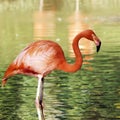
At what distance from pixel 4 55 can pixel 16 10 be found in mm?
18804

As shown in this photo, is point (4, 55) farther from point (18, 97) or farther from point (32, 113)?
point (32, 113)

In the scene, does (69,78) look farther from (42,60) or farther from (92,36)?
(92,36)

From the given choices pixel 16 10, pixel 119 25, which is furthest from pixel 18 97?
Answer: pixel 16 10

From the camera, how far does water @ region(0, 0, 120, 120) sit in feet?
28.9

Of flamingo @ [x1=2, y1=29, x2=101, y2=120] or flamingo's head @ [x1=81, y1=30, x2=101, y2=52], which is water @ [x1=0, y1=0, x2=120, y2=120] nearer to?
flamingo @ [x1=2, y1=29, x2=101, y2=120]

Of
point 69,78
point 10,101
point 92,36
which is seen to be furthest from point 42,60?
point 69,78

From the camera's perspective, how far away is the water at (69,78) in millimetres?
8820

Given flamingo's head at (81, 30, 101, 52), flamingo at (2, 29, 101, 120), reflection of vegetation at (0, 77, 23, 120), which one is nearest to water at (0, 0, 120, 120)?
reflection of vegetation at (0, 77, 23, 120)

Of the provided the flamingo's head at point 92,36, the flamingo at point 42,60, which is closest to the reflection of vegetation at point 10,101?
the flamingo at point 42,60

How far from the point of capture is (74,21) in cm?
2764

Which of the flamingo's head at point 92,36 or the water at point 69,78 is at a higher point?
the flamingo's head at point 92,36

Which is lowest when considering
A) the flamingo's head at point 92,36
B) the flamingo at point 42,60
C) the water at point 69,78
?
the water at point 69,78

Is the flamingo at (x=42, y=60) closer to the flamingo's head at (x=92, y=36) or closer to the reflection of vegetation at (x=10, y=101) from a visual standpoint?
the flamingo's head at (x=92, y=36)

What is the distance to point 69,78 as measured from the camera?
38.6 feet
